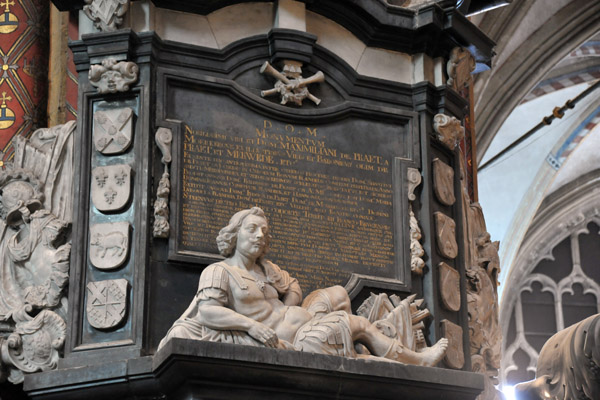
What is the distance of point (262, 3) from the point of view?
8852mm

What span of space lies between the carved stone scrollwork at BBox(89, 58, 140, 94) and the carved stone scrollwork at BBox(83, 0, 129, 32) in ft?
0.76

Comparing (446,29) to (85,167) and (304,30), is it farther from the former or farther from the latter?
(85,167)

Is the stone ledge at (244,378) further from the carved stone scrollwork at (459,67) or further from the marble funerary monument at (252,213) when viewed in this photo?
the carved stone scrollwork at (459,67)

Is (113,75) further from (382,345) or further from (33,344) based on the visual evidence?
(382,345)

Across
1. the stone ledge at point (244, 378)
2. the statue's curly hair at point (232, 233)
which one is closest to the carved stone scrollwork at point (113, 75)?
the statue's curly hair at point (232, 233)

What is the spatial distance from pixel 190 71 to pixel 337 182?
4.07ft

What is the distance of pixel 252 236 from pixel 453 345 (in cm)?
177

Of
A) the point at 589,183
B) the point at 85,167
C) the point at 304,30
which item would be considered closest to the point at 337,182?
the point at 304,30

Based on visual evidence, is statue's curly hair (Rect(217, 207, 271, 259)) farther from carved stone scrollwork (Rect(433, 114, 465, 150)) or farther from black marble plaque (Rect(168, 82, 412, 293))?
carved stone scrollwork (Rect(433, 114, 465, 150))

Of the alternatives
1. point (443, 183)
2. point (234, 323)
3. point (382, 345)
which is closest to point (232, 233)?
point (234, 323)

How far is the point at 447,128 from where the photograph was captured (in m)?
9.12

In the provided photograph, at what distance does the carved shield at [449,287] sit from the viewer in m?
8.74

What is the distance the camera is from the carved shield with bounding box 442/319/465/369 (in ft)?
28.2

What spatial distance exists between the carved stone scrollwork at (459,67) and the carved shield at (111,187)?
8.39 ft
